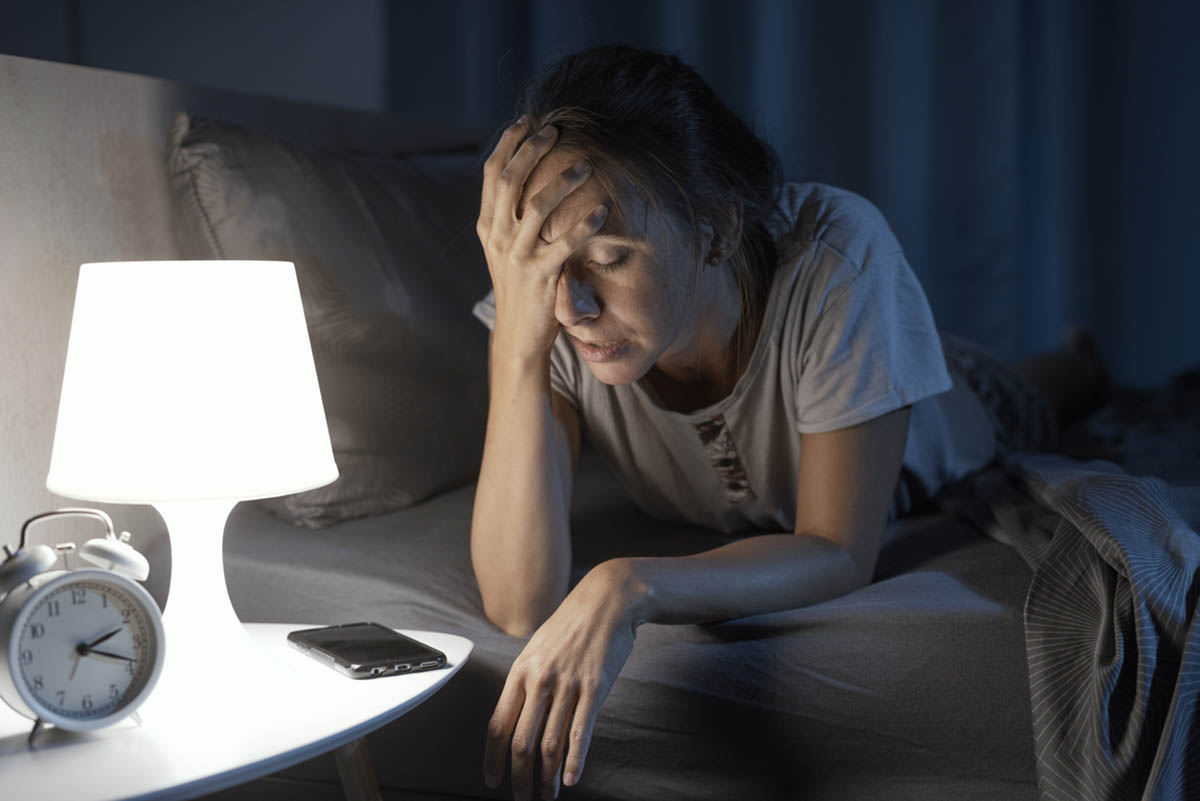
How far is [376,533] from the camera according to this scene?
1.27m

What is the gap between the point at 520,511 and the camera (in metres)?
1.06

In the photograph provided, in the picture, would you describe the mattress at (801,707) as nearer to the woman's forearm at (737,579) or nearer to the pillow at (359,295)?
the woman's forearm at (737,579)

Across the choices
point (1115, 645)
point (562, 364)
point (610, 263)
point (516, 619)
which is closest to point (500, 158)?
point (610, 263)

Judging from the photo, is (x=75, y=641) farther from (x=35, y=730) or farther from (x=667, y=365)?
(x=667, y=365)

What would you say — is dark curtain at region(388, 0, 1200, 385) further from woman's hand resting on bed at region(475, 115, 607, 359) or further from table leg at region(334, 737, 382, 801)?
table leg at region(334, 737, 382, 801)

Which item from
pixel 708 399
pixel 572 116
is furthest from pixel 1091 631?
pixel 572 116

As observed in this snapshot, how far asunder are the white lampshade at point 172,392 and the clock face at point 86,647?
0.23ft

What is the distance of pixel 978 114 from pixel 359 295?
1798mm

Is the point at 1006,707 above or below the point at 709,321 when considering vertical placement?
below

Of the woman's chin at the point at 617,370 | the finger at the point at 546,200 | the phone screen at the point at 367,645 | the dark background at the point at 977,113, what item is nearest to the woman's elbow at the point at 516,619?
the phone screen at the point at 367,645

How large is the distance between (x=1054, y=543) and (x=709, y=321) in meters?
0.41

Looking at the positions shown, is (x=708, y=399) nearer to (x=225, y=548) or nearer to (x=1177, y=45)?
(x=225, y=548)

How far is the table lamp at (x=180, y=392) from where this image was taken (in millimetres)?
766

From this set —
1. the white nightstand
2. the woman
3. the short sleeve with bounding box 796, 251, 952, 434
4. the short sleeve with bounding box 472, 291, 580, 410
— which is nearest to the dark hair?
the woman
